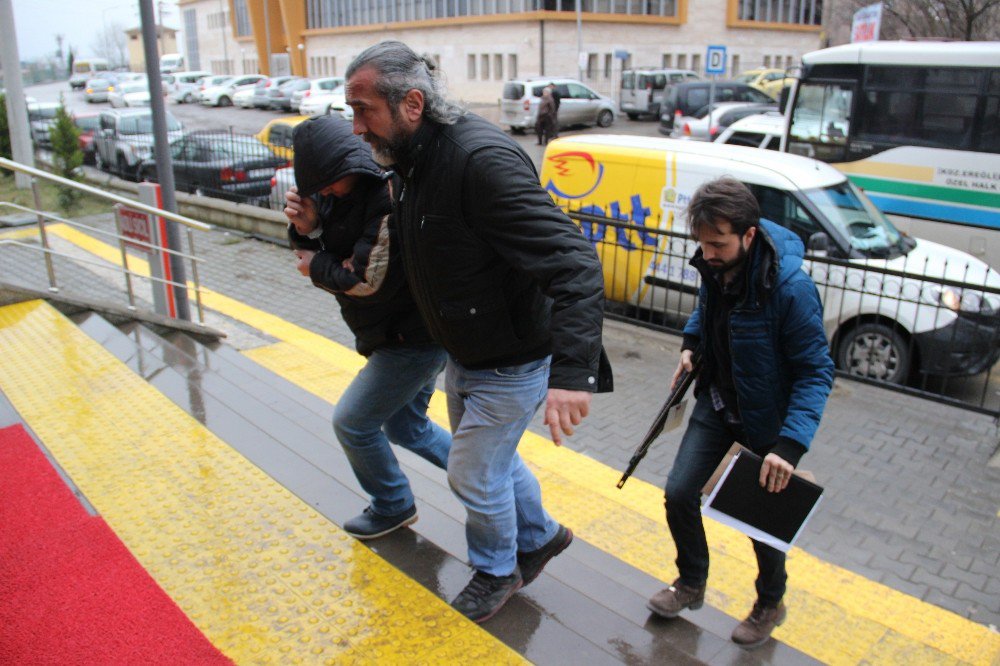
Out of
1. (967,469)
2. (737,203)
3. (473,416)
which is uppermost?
(737,203)

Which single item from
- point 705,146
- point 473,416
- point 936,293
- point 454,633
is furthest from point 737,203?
point 705,146

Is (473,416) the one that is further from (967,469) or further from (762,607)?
(967,469)

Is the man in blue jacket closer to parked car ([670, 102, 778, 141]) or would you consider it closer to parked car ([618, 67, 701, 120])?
parked car ([670, 102, 778, 141])

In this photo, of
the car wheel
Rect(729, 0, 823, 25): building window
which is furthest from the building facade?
the car wheel

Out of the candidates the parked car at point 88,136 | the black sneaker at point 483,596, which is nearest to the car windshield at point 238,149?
the parked car at point 88,136

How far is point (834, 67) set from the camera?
1217cm

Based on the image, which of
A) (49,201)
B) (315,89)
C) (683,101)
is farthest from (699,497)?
(315,89)

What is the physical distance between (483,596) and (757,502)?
0.98 metres

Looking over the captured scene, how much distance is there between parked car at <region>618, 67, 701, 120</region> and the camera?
110 ft

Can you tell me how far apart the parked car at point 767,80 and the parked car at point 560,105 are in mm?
5847

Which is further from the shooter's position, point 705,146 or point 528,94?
point 528,94

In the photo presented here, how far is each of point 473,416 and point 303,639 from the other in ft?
3.08

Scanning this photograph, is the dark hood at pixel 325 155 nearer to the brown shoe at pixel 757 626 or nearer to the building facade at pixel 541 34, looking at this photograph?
the brown shoe at pixel 757 626

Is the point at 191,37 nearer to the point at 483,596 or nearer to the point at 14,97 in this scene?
the point at 14,97
